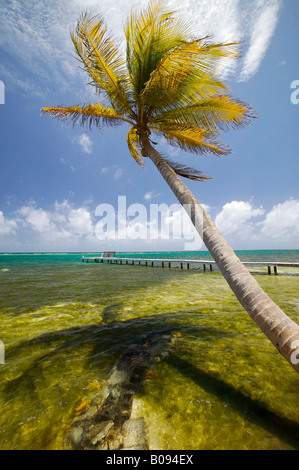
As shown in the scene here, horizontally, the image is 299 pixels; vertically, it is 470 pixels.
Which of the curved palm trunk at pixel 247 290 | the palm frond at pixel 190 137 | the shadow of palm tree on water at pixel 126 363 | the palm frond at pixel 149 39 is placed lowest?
the shadow of palm tree on water at pixel 126 363

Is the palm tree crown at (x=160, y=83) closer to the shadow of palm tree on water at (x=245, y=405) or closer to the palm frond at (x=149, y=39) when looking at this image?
the palm frond at (x=149, y=39)

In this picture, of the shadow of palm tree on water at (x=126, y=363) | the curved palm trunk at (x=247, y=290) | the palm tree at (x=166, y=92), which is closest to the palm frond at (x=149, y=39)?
the palm tree at (x=166, y=92)

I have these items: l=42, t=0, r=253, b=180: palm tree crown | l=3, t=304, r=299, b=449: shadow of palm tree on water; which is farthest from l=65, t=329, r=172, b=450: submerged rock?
l=42, t=0, r=253, b=180: palm tree crown

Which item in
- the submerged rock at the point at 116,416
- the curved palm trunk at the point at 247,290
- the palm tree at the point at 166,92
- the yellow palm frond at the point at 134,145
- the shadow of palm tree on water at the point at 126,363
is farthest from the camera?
the yellow palm frond at the point at 134,145

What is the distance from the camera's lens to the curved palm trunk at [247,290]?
7.49 ft

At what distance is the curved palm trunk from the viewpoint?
7.49 ft

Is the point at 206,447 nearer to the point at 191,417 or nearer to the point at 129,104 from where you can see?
the point at 191,417

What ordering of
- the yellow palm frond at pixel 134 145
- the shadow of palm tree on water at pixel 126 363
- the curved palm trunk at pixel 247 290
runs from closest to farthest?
the curved palm trunk at pixel 247 290 < the shadow of palm tree on water at pixel 126 363 < the yellow palm frond at pixel 134 145

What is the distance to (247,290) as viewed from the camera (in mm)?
2783

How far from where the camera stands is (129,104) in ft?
19.9

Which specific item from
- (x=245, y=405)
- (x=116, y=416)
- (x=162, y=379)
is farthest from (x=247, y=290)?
(x=116, y=416)

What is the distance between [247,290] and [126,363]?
2672 mm

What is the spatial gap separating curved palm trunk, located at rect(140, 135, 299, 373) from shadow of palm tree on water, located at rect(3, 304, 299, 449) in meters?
0.99

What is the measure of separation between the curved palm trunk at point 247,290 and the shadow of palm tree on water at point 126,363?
3.24 feet
